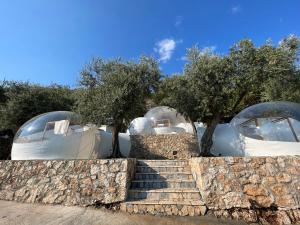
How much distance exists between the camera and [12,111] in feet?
55.2

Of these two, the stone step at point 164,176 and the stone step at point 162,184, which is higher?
the stone step at point 164,176

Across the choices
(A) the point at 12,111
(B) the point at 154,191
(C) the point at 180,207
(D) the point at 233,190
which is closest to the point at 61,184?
(B) the point at 154,191

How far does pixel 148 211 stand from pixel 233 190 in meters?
2.65

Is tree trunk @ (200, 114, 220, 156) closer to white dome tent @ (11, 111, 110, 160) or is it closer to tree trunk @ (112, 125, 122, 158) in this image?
tree trunk @ (112, 125, 122, 158)

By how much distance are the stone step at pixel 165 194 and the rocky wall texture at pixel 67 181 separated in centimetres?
39

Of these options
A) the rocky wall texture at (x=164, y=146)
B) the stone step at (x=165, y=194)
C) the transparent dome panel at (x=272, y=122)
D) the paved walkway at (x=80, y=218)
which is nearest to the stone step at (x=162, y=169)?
the stone step at (x=165, y=194)

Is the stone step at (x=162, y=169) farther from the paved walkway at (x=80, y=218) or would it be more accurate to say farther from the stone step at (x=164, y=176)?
the paved walkway at (x=80, y=218)

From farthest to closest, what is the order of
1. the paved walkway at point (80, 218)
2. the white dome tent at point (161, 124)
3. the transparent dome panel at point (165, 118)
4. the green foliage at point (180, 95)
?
the transparent dome panel at point (165, 118), the white dome tent at point (161, 124), the green foliage at point (180, 95), the paved walkway at point (80, 218)

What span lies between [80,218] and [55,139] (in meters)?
5.17

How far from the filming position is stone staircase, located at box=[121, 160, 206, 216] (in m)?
6.43

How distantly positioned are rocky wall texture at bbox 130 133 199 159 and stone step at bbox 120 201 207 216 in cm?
829

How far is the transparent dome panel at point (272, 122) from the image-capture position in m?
10.3

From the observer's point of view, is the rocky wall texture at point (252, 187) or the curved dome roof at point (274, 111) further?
the curved dome roof at point (274, 111)

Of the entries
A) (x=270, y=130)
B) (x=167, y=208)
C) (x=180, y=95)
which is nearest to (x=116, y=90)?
(x=180, y=95)
